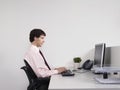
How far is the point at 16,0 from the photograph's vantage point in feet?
12.6

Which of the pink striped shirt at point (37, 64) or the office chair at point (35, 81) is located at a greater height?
the pink striped shirt at point (37, 64)

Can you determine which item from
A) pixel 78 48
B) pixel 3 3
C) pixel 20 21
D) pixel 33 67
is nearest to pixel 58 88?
pixel 33 67

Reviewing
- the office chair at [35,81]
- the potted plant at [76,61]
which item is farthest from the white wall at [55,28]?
the office chair at [35,81]

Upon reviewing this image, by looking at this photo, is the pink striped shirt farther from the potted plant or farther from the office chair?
the potted plant

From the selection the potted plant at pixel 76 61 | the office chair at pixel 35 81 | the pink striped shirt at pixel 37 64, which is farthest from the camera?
the potted plant at pixel 76 61

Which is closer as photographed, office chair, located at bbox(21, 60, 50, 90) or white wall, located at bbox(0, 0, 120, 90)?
office chair, located at bbox(21, 60, 50, 90)

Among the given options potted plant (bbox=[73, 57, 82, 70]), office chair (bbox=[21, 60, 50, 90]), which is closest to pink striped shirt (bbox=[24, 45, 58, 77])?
office chair (bbox=[21, 60, 50, 90])

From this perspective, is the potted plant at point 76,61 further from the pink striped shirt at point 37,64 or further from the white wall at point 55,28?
the pink striped shirt at point 37,64

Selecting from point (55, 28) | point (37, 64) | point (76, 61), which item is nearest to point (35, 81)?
point (37, 64)

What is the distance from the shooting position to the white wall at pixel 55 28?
382 cm

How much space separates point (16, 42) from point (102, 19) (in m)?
1.54

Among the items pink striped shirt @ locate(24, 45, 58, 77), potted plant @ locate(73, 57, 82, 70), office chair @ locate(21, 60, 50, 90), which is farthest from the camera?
potted plant @ locate(73, 57, 82, 70)

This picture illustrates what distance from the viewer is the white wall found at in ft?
12.5

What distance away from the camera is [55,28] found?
12.6ft
